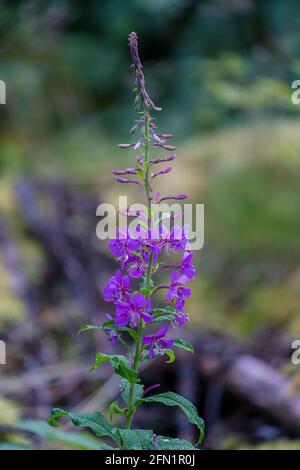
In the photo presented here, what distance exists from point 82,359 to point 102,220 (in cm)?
106

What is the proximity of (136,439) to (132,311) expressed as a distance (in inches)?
10.0

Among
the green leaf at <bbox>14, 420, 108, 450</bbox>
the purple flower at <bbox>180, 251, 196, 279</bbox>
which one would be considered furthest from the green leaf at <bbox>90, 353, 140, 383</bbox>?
the green leaf at <bbox>14, 420, 108, 450</bbox>

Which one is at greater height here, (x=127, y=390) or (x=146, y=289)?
(x=146, y=289)

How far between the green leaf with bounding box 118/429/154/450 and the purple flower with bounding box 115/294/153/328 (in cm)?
22

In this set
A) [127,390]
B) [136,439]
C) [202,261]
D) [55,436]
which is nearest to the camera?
[136,439]

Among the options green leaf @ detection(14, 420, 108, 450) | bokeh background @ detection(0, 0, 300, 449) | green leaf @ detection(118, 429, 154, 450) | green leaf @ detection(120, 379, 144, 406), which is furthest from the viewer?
bokeh background @ detection(0, 0, 300, 449)

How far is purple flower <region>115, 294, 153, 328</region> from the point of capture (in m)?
1.36

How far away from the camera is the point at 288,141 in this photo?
415cm

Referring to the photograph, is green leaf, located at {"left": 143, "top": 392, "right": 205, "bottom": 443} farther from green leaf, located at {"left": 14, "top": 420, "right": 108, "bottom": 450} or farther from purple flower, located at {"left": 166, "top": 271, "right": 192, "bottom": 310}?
green leaf, located at {"left": 14, "top": 420, "right": 108, "bottom": 450}

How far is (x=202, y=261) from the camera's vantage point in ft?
12.6

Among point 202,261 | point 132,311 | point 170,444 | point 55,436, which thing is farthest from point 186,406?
point 202,261

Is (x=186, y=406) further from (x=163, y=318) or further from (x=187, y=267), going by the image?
(x=187, y=267)

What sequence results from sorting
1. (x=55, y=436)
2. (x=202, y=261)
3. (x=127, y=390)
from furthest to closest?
(x=202, y=261) < (x=55, y=436) < (x=127, y=390)
